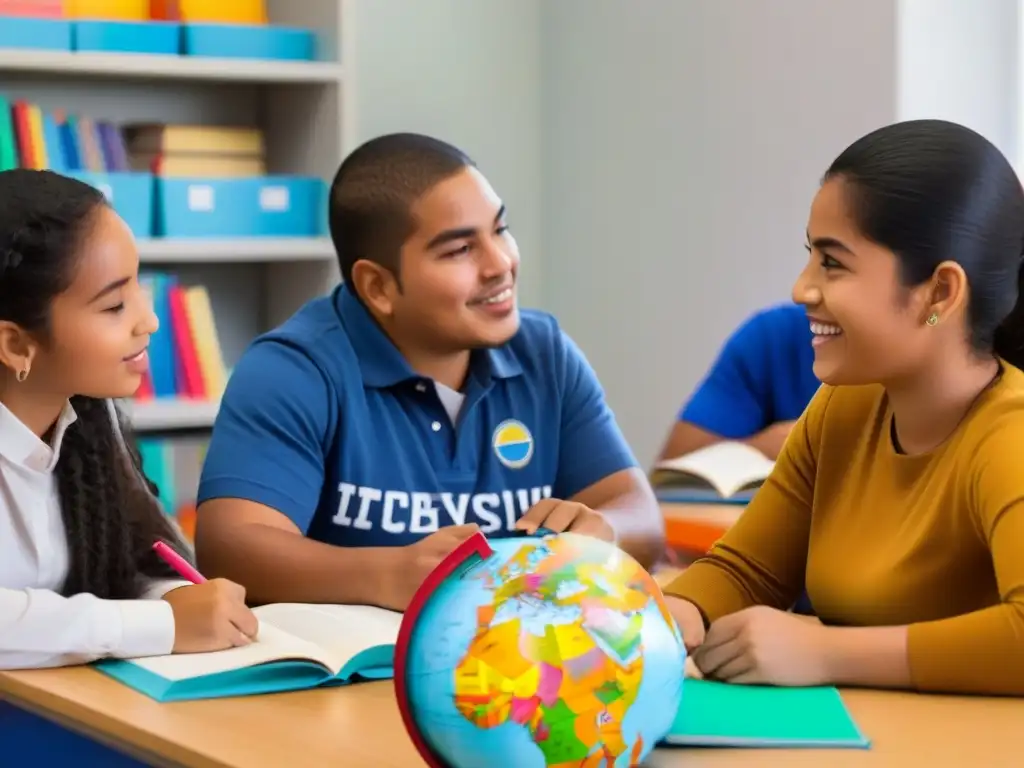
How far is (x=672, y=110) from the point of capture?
414 centimetres

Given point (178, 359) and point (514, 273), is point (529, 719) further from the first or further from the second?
point (178, 359)

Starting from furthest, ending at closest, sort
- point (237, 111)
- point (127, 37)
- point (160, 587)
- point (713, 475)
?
point (237, 111)
point (127, 37)
point (713, 475)
point (160, 587)

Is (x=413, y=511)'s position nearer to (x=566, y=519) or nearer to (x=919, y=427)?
(x=566, y=519)

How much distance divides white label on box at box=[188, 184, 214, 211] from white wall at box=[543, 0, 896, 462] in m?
1.24

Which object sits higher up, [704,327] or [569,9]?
[569,9]

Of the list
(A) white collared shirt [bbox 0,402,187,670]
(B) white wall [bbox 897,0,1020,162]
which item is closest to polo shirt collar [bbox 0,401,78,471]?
(A) white collared shirt [bbox 0,402,187,670]

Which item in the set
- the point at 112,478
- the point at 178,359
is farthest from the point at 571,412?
the point at 178,359

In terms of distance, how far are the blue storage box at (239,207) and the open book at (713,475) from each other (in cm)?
136

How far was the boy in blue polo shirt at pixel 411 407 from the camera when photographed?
1883 mm

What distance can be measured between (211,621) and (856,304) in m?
0.66

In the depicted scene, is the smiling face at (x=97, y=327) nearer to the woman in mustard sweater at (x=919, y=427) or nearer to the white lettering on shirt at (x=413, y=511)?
the white lettering on shirt at (x=413, y=511)

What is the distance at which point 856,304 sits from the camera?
1.40 m

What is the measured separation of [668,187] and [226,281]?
1.16 metres

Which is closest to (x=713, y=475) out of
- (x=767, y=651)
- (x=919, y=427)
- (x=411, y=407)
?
(x=411, y=407)
